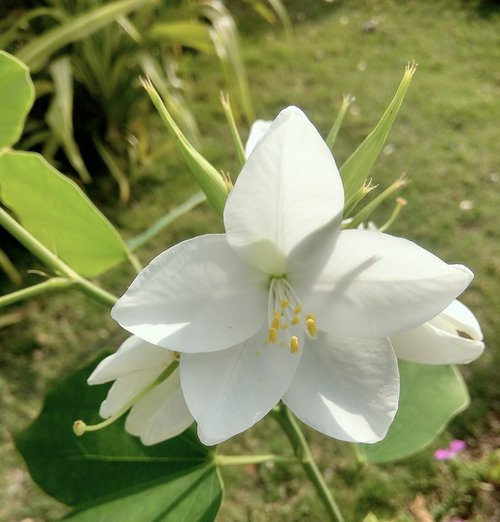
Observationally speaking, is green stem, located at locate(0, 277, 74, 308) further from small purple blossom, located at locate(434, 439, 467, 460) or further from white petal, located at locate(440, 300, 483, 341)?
small purple blossom, located at locate(434, 439, 467, 460)

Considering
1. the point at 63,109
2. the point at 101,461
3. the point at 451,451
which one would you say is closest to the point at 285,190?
the point at 101,461

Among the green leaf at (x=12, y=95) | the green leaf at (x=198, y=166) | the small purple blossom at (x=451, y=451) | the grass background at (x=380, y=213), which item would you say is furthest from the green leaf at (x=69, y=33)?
the green leaf at (x=198, y=166)

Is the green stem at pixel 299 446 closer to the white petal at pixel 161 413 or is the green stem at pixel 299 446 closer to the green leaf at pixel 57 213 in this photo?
the white petal at pixel 161 413

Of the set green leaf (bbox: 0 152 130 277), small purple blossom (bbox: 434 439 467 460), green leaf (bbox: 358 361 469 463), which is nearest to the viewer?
green leaf (bbox: 0 152 130 277)

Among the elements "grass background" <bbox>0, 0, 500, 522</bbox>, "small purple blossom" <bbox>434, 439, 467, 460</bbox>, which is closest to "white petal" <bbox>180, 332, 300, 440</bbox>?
"grass background" <bbox>0, 0, 500, 522</bbox>

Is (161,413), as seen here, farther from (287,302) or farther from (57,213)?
(57,213)
